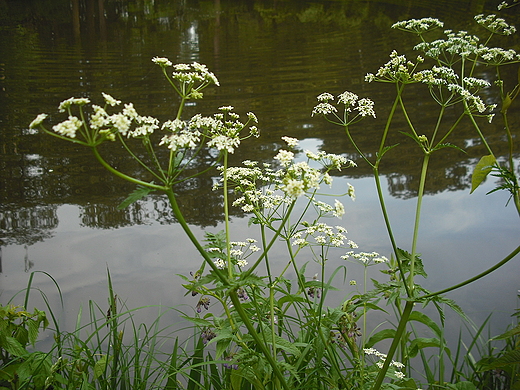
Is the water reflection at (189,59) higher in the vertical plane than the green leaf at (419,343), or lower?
higher

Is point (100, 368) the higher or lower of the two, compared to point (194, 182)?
lower

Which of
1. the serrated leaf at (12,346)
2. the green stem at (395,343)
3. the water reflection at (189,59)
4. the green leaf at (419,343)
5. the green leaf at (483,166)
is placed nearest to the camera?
the green stem at (395,343)

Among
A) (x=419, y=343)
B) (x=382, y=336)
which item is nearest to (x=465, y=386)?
(x=419, y=343)

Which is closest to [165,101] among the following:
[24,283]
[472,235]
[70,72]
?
[70,72]

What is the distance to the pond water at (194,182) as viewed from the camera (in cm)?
276

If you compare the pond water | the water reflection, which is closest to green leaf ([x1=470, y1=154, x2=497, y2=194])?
the pond water

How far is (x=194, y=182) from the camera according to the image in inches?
148

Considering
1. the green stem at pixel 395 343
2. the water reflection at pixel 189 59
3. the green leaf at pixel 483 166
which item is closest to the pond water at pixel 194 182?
the water reflection at pixel 189 59

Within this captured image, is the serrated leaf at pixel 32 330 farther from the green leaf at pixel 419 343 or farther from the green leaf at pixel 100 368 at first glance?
the green leaf at pixel 419 343

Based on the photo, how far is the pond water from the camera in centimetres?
276

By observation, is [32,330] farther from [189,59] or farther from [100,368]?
[189,59]

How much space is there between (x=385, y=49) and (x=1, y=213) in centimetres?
549

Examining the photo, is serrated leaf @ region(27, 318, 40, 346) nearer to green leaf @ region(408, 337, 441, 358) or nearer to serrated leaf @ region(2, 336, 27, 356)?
serrated leaf @ region(2, 336, 27, 356)

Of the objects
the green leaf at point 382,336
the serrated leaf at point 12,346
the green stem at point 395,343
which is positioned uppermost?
the green stem at point 395,343
